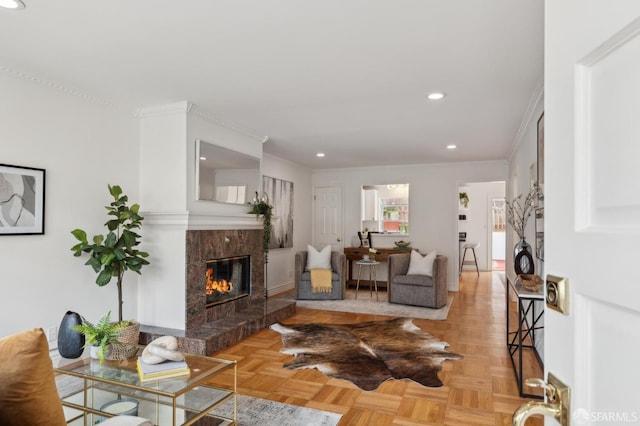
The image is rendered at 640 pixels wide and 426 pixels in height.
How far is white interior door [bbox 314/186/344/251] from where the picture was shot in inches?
318

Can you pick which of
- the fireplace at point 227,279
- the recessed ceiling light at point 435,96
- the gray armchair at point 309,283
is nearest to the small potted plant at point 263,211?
the fireplace at point 227,279

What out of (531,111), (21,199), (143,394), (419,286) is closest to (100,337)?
(143,394)

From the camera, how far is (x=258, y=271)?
519cm

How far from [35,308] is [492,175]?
263 inches

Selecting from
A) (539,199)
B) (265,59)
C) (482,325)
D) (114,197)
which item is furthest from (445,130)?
(114,197)

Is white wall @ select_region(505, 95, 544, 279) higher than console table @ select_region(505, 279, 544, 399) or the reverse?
higher

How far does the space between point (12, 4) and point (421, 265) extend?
549 centimetres

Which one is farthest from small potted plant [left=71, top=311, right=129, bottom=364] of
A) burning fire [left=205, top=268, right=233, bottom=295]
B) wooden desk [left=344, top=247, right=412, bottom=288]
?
wooden desk [left=344, top=247, right=412, bottom=288]

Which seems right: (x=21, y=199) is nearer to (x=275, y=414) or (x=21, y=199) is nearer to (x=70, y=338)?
(x=70, y=338)

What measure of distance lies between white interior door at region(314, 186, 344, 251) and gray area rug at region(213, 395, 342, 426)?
5.42m

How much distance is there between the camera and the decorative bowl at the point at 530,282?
9.63 feet

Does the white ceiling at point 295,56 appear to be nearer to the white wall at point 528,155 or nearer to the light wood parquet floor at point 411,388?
the white wall at point 528,155

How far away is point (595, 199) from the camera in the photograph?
657 mm

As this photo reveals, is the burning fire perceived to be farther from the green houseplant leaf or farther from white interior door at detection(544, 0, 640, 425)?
white interior door at detection(544, 0, 640, 425)
